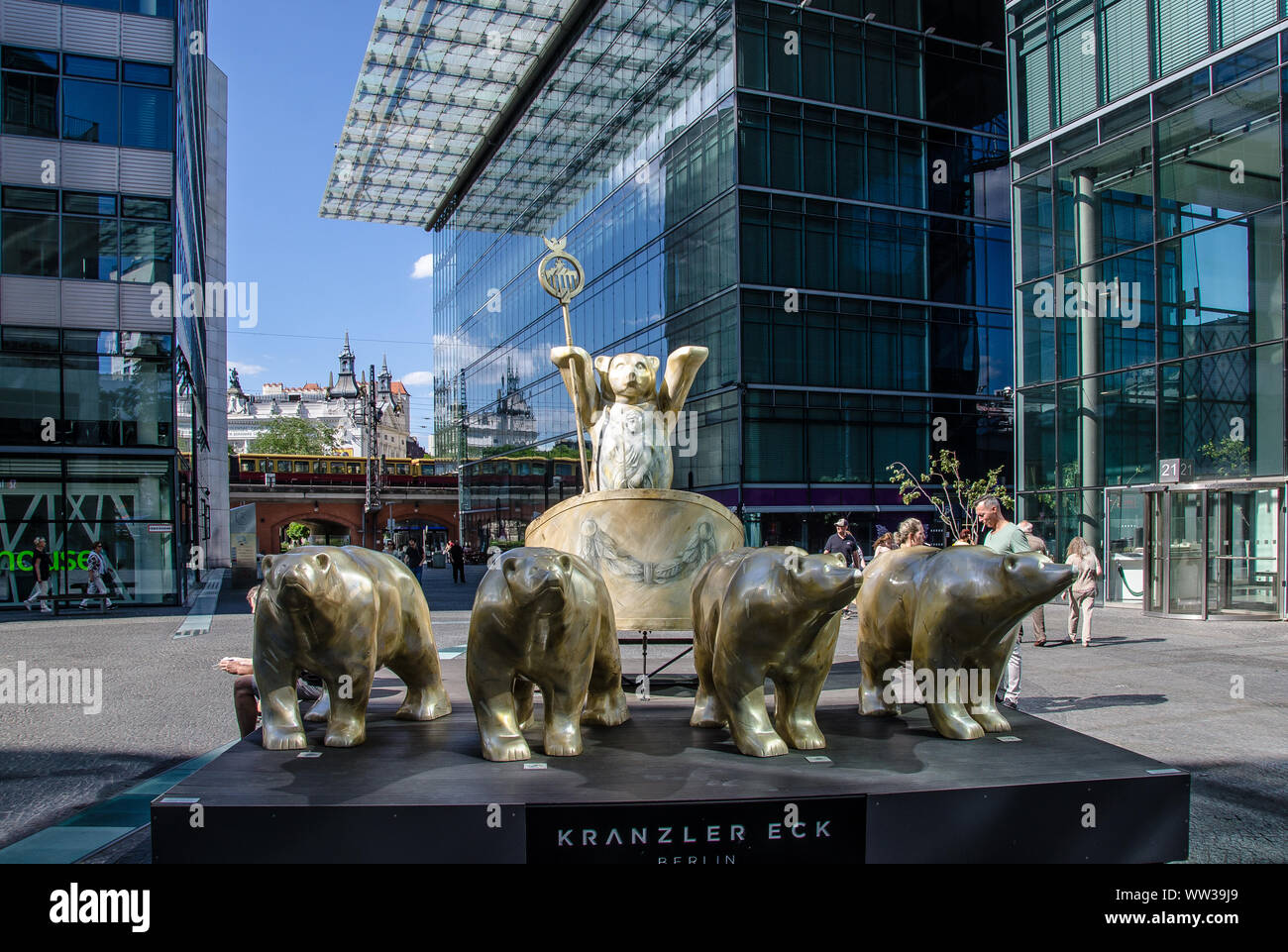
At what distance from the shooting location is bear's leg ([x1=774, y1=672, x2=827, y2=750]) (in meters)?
4.39

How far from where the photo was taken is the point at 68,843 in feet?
17.3

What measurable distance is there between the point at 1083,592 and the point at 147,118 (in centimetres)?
2337

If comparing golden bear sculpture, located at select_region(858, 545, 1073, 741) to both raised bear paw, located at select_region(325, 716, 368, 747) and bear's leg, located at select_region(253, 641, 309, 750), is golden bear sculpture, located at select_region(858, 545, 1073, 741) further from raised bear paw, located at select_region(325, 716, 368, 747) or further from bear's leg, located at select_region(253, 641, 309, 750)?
bear's leg, located at select_region(253, 641, 309, 750)

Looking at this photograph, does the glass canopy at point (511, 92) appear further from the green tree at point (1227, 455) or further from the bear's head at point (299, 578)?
the bear's head at point (299, 578)

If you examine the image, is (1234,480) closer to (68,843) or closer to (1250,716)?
(1250,716)

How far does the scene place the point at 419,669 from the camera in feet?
17.5

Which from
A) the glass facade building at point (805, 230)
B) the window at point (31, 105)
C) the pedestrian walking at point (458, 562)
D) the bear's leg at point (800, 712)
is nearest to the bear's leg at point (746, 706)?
the bear's leg at point (800, 712)

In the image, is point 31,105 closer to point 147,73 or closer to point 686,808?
point 147,73

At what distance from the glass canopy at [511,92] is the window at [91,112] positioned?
13.2m

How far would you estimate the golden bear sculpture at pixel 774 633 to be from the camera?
3.88 meters

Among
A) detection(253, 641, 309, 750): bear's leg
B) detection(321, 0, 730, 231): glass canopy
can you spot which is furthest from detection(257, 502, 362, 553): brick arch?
detection(253, 641, 309, 750): bear's leg

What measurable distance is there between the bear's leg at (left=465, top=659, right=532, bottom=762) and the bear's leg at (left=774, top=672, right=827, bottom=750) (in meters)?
1.26

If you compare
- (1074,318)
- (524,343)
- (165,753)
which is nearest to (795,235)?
(1074,318)
